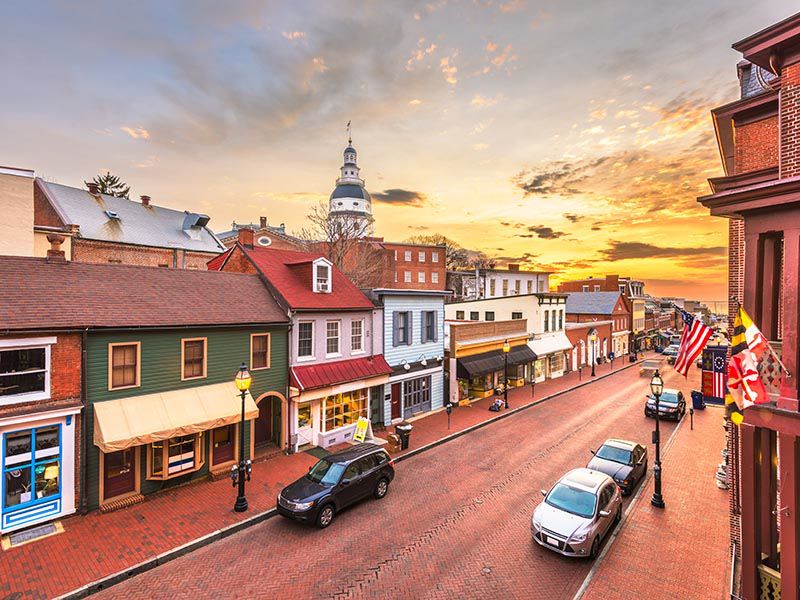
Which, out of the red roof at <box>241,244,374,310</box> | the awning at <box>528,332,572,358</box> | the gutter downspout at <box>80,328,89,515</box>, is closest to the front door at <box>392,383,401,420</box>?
the red roof at <box>241,244,374,310</box>

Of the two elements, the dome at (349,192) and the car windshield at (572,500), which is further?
the dome at (349,192)

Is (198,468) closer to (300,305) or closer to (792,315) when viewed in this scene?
(300,305)

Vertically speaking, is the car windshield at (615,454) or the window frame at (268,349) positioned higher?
the window frame at (268,349)

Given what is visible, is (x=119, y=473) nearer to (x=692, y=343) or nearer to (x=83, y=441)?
(x=83, y=441)

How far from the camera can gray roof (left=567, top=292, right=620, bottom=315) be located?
165 feet

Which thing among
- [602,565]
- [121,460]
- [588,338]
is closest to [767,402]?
[602,565]

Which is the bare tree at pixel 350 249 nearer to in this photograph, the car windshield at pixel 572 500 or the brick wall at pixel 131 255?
the brick wall at pixel 131 255

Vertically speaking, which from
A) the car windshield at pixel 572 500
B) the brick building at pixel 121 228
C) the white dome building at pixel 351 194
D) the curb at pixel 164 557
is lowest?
the curb at pixel 164 557

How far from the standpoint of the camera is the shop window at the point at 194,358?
14.5 metres

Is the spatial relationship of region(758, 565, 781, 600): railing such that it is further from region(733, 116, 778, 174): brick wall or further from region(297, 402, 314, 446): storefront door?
region(297, 402, 314, 446): storefront door

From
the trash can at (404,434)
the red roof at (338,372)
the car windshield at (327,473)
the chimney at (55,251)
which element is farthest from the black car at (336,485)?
the chimney at (55,251)

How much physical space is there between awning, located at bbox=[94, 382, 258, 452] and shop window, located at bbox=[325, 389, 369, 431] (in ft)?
14.3

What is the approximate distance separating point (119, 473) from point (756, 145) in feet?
65.7

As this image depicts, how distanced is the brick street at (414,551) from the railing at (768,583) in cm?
358
